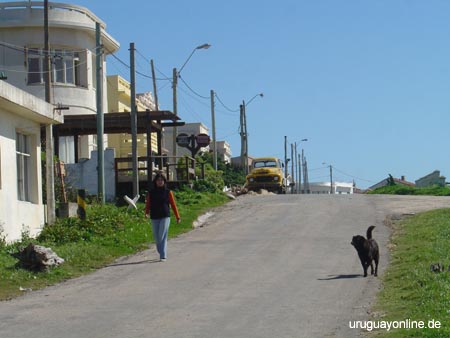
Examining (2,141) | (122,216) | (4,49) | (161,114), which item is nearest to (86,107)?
(4,49)

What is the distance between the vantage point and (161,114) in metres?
33.5

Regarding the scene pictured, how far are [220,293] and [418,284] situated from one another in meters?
3.03

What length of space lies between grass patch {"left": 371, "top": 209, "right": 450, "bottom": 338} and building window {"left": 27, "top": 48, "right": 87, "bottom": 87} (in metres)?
21.7

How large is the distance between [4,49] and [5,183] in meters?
19.9

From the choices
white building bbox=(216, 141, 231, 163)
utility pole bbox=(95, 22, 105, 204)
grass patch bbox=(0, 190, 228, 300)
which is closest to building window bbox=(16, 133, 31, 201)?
grass patch bbox=(0, 190, 228, 300)

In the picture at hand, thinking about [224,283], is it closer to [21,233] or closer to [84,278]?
[84,278]

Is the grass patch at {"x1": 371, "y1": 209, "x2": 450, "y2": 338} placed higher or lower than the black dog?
lower

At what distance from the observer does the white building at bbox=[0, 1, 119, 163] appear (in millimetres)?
38778

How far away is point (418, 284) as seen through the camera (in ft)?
41.5

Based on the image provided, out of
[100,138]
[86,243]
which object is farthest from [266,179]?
[86,243]

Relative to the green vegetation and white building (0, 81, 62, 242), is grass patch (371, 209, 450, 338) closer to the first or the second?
white building (0, 81, 62, 242)

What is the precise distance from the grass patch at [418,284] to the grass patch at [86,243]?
243 inches

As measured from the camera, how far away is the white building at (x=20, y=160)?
20641mm

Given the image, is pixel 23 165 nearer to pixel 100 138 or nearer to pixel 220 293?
pixel 100 138
